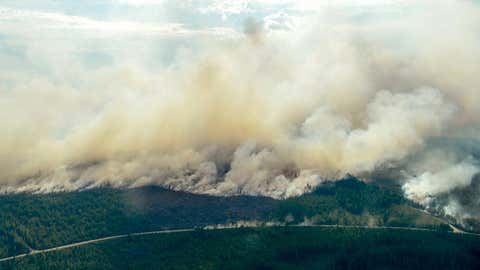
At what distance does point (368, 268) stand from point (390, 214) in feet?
59.6

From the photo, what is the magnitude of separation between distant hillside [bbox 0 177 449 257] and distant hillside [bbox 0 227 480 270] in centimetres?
433

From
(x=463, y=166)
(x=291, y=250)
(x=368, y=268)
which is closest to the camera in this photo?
(x=368, y=268)

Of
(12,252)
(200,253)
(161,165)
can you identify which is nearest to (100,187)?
(161,165)

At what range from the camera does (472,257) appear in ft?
224

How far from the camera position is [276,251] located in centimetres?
7244

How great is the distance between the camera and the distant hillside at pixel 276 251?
68062 mm

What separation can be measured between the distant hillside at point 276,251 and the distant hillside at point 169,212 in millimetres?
4333

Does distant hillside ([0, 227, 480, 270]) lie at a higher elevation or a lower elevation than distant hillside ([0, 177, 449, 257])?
lower

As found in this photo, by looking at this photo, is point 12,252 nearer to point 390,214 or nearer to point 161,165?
point 161,165

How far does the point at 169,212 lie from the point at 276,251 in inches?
827

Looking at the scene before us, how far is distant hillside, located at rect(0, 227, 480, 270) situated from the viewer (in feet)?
223

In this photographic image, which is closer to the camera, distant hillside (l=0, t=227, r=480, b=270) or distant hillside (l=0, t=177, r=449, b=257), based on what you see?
distant hillside (l=0, t=227, r=480, b=270)

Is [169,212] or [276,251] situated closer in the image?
[276,251]

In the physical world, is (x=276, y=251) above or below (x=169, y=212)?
below
